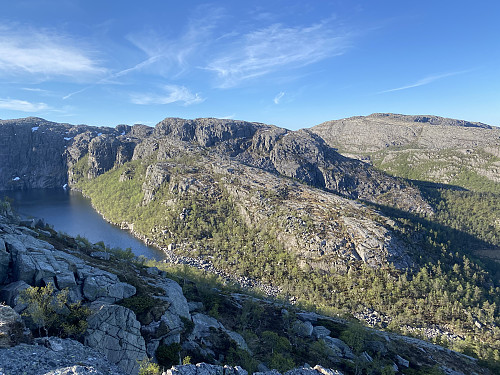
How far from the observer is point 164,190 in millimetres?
181125

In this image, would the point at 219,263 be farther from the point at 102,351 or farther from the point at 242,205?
the point at 102,351

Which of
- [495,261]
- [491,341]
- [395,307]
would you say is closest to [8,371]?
[395,307]

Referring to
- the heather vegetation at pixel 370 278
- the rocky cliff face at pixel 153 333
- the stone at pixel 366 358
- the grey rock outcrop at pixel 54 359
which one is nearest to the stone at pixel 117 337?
the rocky cliff face at pixel 153 333

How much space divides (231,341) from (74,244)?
1830 inches

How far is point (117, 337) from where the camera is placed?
29891 mm

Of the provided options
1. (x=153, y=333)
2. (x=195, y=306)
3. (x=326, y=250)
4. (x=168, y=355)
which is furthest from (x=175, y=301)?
(x=326, y=250)

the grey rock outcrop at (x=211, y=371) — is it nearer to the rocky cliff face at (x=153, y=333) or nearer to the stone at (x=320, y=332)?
the rocky cliff face at (x=153, y=333)

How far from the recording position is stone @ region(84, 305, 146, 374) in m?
28.3

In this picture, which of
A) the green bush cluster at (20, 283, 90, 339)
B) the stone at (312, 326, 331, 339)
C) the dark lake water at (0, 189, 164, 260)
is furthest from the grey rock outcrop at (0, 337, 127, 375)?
the dark lake water at (0, 189, 164, 260)

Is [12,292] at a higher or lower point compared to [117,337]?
higher

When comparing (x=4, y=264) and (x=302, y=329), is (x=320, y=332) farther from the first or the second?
(x=4, y=264)

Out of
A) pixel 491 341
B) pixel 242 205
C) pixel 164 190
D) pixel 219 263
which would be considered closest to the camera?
pixel 491 341

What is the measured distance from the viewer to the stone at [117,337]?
1115 inches

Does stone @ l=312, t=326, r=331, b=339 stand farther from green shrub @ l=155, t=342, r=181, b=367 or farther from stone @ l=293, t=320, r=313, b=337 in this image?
green shrub @ l=155, t=342, r=181, b=367
